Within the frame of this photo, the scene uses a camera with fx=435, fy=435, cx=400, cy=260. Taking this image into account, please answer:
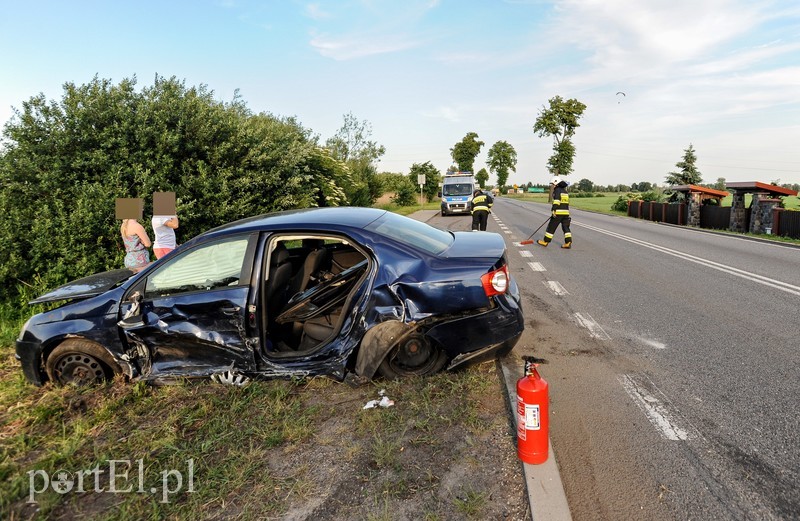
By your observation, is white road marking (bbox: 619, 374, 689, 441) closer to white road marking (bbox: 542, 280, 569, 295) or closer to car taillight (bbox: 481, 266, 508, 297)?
car taillight (bbox: 481, 266, 508, 297)

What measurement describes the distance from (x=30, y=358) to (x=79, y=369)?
1.42 ft

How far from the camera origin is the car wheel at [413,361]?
358 cm

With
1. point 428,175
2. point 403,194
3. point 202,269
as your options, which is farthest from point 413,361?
point 428,175

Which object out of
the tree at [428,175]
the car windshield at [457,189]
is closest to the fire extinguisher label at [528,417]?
the car windshield at [457,189]

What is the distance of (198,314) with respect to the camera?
11.6 feet

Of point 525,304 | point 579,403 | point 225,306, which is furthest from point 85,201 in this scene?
point 579,403

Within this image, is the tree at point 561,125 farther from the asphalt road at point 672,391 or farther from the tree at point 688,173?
the asphalt road at point 672,391

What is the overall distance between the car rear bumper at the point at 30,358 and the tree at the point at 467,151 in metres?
84.0

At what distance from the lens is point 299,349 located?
391 centimetres

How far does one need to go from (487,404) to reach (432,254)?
126 cm

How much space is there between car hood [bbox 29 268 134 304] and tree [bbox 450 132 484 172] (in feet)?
273

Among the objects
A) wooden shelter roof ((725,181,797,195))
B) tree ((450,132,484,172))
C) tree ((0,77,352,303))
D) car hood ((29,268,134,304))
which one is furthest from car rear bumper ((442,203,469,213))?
tree ((450,132,484,172))

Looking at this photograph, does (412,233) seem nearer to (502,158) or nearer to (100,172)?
(100,172)

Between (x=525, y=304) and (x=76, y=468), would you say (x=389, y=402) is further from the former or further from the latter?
(x=525, y=304)
